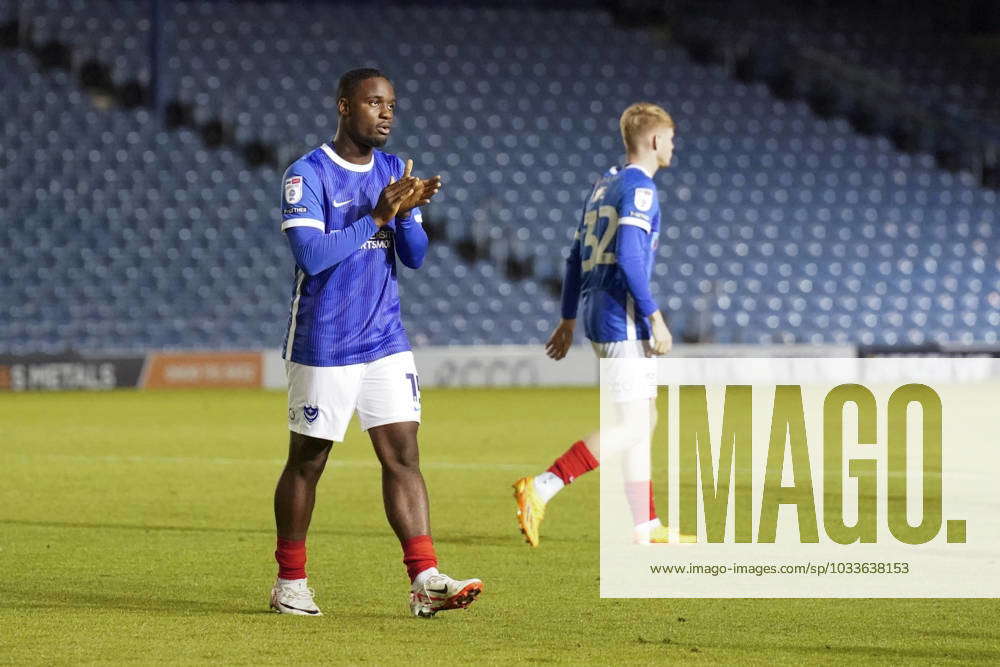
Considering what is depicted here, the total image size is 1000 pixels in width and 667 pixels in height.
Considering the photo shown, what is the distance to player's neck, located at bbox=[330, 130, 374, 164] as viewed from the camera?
606 cm

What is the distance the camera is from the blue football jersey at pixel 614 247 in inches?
305

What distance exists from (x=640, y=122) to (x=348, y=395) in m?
2.57

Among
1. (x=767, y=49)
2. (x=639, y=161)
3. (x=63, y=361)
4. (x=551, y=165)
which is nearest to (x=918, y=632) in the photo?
(x=639, y=161)

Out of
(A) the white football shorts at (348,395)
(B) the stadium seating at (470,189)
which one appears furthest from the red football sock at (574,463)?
(B) the stadium seating at (470,189)

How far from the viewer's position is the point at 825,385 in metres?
24.6

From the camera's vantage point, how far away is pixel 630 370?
7.81m

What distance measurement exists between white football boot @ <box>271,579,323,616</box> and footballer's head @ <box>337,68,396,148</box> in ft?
5.38

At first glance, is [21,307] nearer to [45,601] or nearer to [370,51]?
[370,51]

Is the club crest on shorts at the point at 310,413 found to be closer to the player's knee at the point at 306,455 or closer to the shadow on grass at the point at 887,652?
the player's knee at the point at 306,455

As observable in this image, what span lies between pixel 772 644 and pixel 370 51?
2360 centimetres

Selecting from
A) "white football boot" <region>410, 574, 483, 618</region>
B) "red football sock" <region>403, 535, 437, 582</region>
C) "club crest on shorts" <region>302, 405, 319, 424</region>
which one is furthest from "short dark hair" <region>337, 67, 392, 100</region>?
"white football boot" <region>410, 574, 483, 618</region>

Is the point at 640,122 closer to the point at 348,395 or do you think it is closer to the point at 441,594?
the point at 348,395

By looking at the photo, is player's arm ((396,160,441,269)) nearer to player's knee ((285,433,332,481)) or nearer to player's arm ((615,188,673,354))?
player's knee ((285,433,332,481))

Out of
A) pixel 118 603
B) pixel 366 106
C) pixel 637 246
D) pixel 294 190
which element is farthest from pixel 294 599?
pixel 637 246
